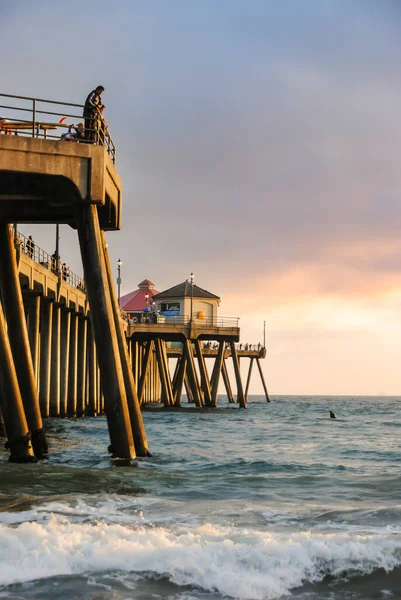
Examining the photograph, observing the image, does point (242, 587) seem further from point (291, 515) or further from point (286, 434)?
point (286, 434)

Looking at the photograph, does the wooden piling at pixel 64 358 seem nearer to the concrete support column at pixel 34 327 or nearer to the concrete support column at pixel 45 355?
the concrete support column at pixel 45 355

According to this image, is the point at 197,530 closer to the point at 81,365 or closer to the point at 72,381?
the point at 72,381

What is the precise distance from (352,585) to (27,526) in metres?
3.74

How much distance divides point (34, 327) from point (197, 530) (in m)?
19.4

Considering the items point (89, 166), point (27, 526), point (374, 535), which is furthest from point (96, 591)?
point (89, 166)

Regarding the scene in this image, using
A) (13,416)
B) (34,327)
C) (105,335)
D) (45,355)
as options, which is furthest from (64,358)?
(105,335)

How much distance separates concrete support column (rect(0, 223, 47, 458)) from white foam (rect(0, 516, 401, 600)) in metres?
8.78

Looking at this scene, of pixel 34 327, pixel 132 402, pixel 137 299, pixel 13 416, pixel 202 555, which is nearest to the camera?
pixel 202 555

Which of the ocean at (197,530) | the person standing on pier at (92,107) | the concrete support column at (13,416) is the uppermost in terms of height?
the person standing on pier at (92,107)

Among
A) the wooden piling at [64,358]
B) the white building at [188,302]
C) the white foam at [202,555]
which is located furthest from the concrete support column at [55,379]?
the white building at [188,302]

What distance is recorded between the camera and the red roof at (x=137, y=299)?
93.6 m

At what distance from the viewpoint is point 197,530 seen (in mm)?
9492

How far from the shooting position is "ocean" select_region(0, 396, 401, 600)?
7312 mm

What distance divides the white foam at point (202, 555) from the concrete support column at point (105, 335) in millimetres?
5966
